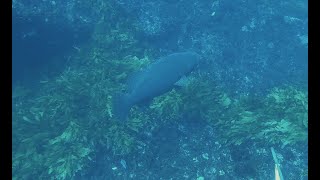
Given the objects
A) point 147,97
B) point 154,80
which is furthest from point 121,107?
A: point 154,80

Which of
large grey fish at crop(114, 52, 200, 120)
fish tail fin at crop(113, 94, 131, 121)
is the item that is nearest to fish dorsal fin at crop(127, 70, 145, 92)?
large grey fish at crop(114, 52, 200, 120)

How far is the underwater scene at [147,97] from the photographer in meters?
5.63

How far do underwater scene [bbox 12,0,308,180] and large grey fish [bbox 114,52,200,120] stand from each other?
0.07 ft

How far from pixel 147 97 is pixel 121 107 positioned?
578 millimetres

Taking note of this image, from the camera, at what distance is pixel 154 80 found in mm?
5328

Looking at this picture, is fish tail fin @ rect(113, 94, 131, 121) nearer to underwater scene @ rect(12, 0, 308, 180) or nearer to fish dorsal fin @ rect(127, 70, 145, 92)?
underwater scene @ rect(12, 0, 308, 180)

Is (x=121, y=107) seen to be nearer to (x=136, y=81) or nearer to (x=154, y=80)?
(x=136, y=81)

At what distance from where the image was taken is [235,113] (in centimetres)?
637

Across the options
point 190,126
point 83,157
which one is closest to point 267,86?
point 190,126

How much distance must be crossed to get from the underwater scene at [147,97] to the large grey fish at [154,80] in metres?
0.02

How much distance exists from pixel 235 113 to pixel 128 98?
90.2 inches

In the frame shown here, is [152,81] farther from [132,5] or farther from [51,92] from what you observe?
[132,5]

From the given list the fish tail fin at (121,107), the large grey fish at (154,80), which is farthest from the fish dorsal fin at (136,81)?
the fish tail fin at (121,107)

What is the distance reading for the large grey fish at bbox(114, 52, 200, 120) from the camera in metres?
5.33
